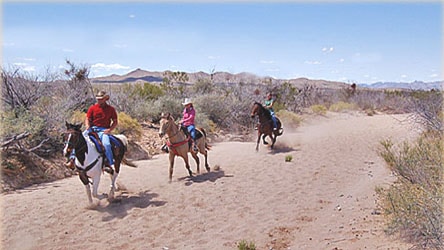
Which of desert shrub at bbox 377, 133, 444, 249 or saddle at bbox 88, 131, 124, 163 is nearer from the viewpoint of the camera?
desert shrub at bbox 377, 133, 444, 249

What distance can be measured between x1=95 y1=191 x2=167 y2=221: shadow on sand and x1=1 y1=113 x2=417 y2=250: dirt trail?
21 millimetres

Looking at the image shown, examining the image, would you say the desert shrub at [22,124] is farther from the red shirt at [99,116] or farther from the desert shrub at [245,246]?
the desert shrub at [245,246]

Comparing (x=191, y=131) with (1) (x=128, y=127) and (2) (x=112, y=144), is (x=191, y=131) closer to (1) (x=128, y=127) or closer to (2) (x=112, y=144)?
(2) (x=112, y=144)

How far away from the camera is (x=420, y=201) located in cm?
596

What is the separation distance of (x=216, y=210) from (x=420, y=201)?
14.1 ft

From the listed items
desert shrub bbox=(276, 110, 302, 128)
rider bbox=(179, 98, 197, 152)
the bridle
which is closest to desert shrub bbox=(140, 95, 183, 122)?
desert shrub bbox=(276, 110, 302, 128)

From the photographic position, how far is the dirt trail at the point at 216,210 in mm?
7395

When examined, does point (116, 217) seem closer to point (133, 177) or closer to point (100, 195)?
point (100, 195)

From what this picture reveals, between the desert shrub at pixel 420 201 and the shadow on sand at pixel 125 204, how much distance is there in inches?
192

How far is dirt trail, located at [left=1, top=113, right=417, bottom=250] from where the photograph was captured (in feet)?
24.3

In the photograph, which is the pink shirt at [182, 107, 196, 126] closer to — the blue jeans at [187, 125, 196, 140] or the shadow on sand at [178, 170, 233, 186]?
the blue jeans at [187, 125, 196, 140]

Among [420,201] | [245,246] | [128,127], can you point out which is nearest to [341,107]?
[128,127]

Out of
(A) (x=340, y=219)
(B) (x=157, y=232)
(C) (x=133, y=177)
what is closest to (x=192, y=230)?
(B) (x=157, y=232)

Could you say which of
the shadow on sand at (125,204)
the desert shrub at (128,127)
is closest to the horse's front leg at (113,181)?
the shadow on sand at (125,204)
